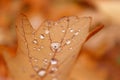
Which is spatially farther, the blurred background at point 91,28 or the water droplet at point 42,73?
the blurred background at point 91,28

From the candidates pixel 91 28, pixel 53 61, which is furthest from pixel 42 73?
pixel 91 28

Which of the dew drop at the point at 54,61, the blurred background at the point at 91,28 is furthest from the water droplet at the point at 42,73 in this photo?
the blurred background at the point at 91,28

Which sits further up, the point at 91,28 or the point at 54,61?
the point at 54,61

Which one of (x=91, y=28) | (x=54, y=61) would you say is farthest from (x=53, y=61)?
(x=91, y=28)

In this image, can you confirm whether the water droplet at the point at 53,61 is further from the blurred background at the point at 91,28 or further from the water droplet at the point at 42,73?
the blurred background at the point at 91,28

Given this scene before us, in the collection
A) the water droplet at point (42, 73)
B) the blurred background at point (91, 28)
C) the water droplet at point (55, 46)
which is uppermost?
the water droplet at point (55, 46)

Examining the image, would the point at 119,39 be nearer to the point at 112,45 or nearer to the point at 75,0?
the point at 112,45

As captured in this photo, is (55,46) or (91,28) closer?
(55,46)

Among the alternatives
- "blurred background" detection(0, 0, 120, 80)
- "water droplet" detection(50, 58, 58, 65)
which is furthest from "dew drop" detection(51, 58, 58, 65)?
"blurred background" detection(0, 0, 120, 80)

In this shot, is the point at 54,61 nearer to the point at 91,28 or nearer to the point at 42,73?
the point at 42,73
